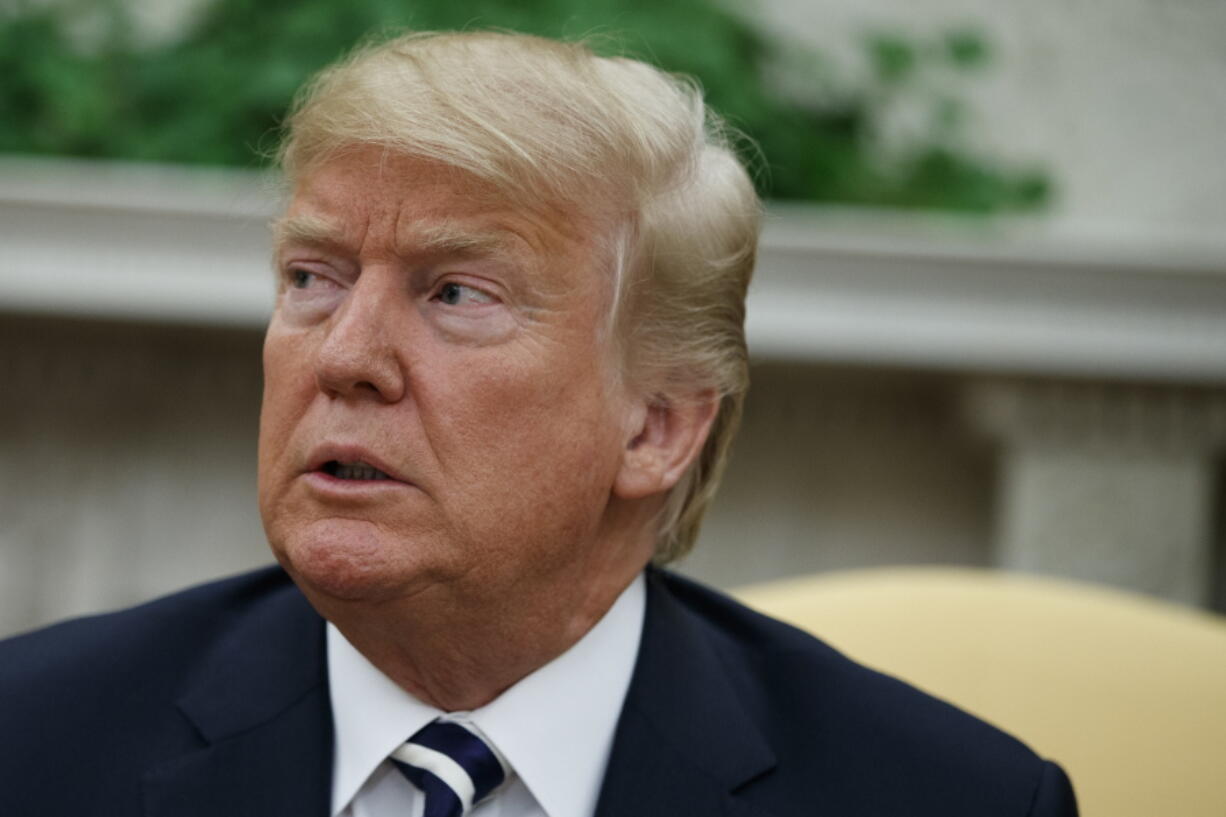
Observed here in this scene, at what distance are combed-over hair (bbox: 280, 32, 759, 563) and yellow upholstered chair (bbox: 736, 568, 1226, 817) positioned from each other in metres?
0.60

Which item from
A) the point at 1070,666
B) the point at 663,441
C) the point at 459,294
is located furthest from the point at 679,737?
the point at 1070,666

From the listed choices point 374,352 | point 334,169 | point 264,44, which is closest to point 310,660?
point 374,352

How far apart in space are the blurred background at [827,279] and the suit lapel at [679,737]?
163cm

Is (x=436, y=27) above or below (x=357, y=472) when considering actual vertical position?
above

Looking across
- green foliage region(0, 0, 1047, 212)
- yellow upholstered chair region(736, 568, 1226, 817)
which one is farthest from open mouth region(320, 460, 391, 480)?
green foliage region(0, 0, 1047, 212)

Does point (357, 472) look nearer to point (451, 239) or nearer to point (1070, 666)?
point (451, 239)

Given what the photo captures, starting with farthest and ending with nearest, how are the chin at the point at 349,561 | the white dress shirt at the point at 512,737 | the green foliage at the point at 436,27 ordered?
the green foliage at the point at 436,27 → the white dress shirt at the point at 512,737 → the chin at the point at 349,561

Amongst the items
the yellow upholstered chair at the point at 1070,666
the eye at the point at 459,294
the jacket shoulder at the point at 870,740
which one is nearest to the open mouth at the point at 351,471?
A: the eye at the point at 459,294

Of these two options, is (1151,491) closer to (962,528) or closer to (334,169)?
(962,528)

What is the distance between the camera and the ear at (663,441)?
82.6 inches

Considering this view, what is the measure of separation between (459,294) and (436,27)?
251 cm

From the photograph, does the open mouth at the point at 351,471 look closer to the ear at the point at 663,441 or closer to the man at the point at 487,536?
the man at the point at 487,536

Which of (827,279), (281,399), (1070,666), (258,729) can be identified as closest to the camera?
(281,399)

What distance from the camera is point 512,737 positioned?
80.1 inches
